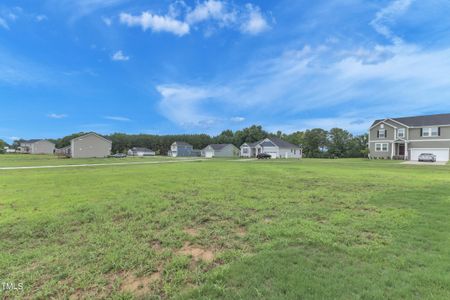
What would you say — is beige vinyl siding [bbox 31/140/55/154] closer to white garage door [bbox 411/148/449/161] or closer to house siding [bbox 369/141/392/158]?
house siding [bbox 369/141/392/158]

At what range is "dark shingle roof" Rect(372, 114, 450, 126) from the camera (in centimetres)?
3650

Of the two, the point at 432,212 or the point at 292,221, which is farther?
the point at 432,212

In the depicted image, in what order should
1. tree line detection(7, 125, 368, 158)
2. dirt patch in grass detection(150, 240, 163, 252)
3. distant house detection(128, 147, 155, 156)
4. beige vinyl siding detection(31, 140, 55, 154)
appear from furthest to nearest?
beige vinyl siding detection(31, 140, 55, 154) → distant house detection(128, 147, 155, 156) → tree line detection(7, 125, 368, 158) → dirt patch in grass detection(150, 240, 163, 252)

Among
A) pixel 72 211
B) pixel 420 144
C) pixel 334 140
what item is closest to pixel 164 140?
pixel 334 140

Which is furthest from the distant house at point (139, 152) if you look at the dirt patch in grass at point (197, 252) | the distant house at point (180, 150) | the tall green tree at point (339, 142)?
the dirt patch in grass at point (197, 252)

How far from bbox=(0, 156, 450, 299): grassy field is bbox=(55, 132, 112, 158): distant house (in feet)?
176

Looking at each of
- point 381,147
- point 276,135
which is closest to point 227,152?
point 276,135

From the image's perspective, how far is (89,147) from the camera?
188 feet

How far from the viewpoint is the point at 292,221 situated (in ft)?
19.5

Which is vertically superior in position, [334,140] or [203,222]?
[334,140]

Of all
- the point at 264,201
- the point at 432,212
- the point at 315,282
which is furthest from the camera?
the point at 264,201

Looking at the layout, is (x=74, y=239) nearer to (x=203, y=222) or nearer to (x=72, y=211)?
(x=72, y=211)

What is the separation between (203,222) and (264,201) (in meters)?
2.60

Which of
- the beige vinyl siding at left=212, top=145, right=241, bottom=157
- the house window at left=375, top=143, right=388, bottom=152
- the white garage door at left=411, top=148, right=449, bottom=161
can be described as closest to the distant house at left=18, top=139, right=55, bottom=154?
the beige vinyl siding at left=212, top=145, right=241, bottom=157
